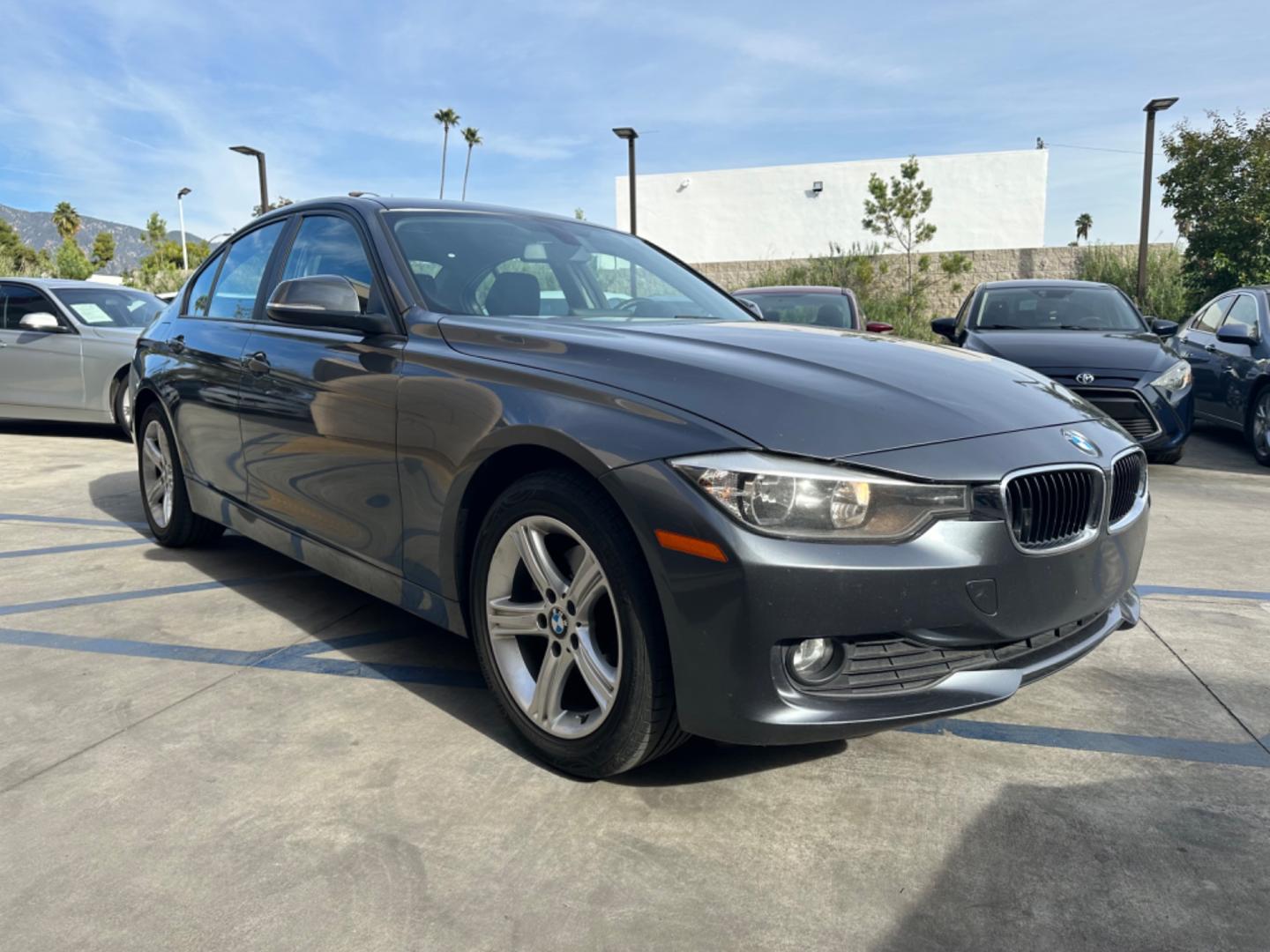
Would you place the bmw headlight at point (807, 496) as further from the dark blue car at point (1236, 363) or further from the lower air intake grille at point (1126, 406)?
the dark blue car at point (1236, 363)

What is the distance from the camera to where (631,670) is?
2.35m

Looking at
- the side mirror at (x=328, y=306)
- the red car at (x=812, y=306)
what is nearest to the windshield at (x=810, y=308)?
the red car at (x=812, y=306)

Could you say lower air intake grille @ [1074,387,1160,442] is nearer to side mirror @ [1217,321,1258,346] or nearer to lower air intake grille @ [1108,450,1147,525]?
side mirror @ [1217,321,1258,346]

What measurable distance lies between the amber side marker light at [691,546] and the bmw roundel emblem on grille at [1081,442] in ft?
3.53

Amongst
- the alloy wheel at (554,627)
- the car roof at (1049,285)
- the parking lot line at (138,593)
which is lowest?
the parking lot line at (138,593)

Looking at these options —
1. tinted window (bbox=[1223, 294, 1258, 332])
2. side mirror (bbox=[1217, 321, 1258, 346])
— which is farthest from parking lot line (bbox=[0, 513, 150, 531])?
tinted window (bbox=[1223, 294, 1258, 332])

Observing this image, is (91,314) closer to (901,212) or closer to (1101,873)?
(1101,873)

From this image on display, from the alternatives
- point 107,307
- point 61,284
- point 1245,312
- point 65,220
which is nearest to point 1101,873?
point 1245,312

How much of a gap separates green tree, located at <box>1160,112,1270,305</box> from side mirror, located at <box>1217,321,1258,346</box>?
7198 mm

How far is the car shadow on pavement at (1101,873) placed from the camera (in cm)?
199

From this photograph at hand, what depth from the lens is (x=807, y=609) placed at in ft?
7.07

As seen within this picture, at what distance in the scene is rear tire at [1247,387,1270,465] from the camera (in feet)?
27.1

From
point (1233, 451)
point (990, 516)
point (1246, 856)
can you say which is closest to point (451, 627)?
point (990, 516)

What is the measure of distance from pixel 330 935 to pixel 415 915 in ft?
0.54
